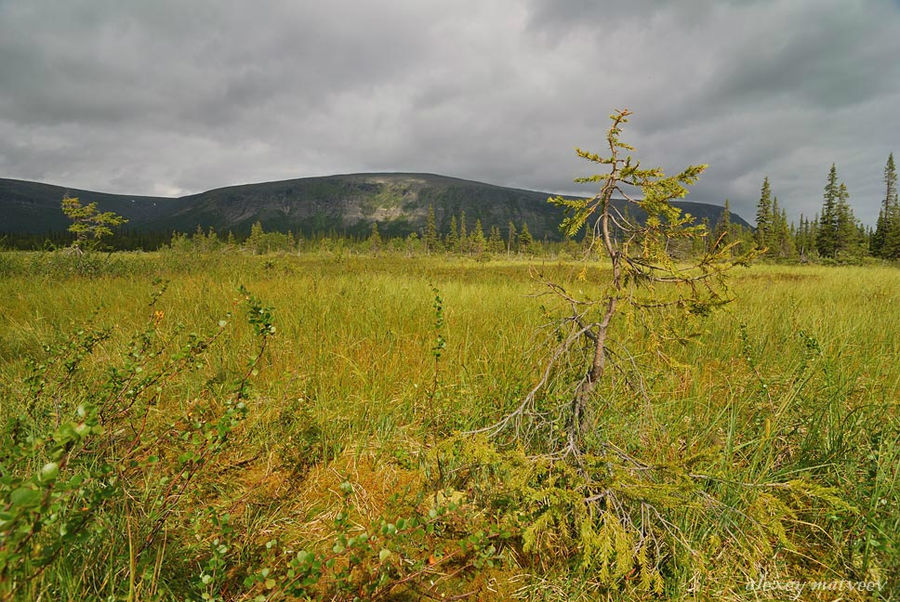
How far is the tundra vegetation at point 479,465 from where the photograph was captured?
4.55 ft

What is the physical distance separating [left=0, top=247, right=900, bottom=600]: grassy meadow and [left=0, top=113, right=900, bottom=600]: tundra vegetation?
17 millimetres

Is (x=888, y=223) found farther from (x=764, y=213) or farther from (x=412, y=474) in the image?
(x=412, y=474)

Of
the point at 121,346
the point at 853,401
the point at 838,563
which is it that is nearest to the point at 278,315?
the point at 121,346

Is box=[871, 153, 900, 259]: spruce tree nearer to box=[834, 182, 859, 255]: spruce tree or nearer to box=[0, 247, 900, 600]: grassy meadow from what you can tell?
box=[834, 182, 859, 255]: spruce tree

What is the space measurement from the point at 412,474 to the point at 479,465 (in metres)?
0.47

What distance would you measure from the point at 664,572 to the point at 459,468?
1.10 m

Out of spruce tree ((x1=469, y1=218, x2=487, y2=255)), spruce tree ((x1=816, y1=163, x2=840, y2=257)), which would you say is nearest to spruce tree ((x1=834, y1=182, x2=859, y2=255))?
spruce tree ((x1=816, y1=163, x2=840, y2=257))

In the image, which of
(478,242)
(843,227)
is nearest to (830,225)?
(843,227)

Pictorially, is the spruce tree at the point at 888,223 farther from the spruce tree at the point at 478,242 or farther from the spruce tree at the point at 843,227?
the spruce tree at the point at 478,242

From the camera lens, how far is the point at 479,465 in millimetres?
2082

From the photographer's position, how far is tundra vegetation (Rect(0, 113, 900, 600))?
139 centimetres

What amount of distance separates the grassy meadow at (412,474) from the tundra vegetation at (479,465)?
0.02 meters

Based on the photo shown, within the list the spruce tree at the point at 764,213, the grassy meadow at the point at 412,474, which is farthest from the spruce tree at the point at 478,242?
the grassy meadow at the point at 412,474

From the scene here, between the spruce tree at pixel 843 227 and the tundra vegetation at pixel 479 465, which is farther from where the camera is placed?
the spruce tree at pixel 843 227
